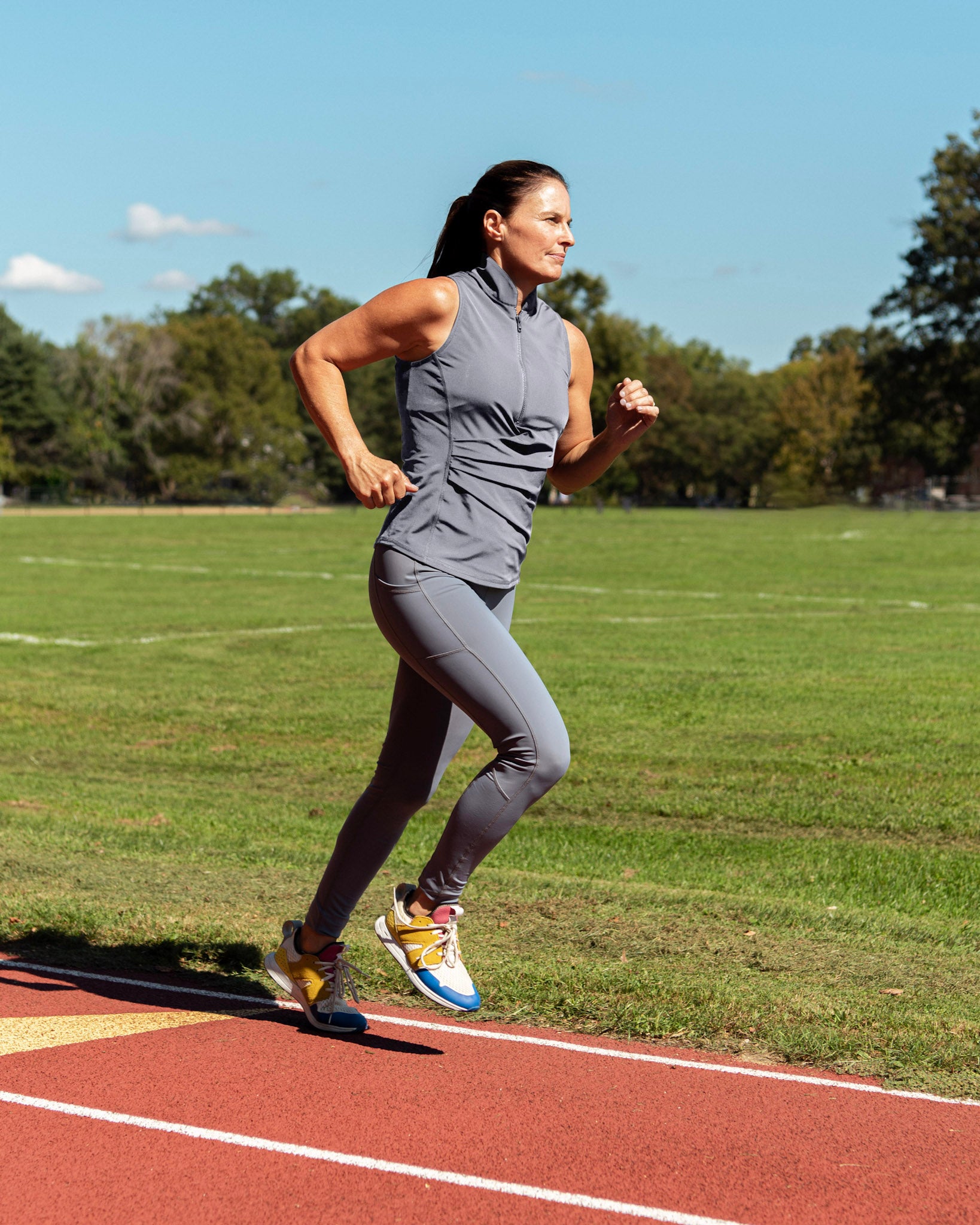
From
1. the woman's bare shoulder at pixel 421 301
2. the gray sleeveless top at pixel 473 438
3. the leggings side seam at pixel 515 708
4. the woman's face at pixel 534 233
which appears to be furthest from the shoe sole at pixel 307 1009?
the woman's face at pixel 534 233

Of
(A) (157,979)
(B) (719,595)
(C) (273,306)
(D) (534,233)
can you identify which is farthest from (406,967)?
(C) (273,306)

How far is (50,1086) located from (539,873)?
3556 millimetres

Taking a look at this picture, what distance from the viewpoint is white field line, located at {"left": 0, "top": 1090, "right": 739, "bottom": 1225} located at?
3.10 metres

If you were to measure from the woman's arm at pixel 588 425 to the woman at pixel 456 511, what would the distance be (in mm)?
90

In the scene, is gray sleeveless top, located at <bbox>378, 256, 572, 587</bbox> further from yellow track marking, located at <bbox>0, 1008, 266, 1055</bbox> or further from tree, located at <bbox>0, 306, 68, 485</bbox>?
tree, located at <bbox>0, 306, 68, 485</bbox>

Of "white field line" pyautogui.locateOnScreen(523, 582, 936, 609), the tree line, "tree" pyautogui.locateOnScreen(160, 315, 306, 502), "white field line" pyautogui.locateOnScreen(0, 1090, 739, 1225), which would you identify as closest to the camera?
"white field line" pyautogui.locateOnScreen(0, 1090, 739, 1225)

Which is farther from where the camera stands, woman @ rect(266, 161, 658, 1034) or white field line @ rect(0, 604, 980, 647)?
white field line @ rect(0, 604, 980, 647)

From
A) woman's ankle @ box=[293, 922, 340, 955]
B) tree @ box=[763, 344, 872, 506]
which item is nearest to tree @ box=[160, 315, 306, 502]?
tree @ box=[763, 344, 872, 506]

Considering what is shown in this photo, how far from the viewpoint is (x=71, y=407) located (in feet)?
367

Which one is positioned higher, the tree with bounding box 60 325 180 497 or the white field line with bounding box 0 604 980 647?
the tree with bounding box 60 325 180 497

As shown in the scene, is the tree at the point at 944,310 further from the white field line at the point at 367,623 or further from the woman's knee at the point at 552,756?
the woman's knee at the point at 552,756

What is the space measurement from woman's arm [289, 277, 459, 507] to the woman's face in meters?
0.22

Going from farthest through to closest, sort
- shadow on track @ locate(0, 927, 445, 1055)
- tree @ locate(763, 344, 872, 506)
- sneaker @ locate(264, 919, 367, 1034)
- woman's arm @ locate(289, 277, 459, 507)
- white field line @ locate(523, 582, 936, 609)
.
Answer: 1. tree @ locate(763, 344, 872, 506)
2. white field line @ locate(523, 582, 936, 609)
3. shadow on track @ locate(0, 927, 445, 1055)
4. sneaker @ locate(264, 919, 367, 1034)
5. woman's arm @ locate(289, 277, 459, 507)

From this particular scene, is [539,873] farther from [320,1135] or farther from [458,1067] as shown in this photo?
[320,1135]
